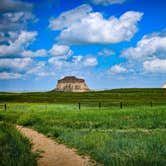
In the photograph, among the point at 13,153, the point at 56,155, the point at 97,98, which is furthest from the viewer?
the point at 97,98

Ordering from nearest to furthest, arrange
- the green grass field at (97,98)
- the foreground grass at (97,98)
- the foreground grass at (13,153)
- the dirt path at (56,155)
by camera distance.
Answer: the foreground grass at (13,153) → the dirt path at (56,155) → the foreground grass at (97,98) → the green grass field at (97,98)

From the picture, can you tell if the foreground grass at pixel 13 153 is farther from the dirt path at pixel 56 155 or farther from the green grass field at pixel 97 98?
the green grass field at pixel 97 98

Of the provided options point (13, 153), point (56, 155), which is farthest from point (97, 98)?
point (13, 153)

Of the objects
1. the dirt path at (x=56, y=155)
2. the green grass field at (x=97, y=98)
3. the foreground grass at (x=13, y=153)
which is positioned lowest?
the dirt path at (x=56, y=155)

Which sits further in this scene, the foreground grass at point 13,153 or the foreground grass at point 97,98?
the foreground grass at point 97,98

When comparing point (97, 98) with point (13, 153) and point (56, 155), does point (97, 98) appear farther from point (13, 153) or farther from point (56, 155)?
point (13, 153)

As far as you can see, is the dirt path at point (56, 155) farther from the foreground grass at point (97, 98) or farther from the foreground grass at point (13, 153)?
the foreground grass at point (97, 98)

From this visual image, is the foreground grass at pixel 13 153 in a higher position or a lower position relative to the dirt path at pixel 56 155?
higher

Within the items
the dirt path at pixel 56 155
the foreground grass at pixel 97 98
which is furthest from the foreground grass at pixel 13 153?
the foreground grass at pixel 97 98

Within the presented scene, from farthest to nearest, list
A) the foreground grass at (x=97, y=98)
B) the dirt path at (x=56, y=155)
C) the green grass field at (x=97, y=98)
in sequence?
1. the green grass field at (x=97, y=98)
2. the foreground grass at (x=97, y=98)
3. the dirt path at (x=56, y=155)

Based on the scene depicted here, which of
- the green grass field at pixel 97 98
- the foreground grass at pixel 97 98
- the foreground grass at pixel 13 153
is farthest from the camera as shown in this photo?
the green grass field at pixel 97 98

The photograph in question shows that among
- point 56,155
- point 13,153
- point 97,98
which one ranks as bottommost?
point 56,155

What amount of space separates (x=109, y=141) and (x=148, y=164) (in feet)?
16.9

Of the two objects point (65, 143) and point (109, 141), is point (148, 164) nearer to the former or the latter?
point (109, 141)
